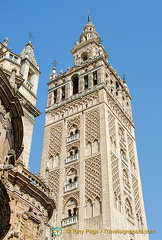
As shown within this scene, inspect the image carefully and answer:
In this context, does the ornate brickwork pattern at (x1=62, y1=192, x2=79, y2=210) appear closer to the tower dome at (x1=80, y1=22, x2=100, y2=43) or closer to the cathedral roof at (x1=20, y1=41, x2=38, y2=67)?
the cathedral roof at (x1=20, y1=41, x2=38, y2=67)

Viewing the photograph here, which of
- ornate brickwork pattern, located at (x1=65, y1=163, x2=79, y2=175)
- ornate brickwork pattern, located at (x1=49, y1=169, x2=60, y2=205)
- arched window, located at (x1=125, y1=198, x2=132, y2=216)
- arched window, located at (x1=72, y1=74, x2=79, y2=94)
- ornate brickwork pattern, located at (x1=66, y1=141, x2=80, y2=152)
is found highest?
arched window, located at (x1=72, y1=74, x2=79, y2=94)

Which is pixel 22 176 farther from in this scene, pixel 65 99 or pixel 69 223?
pixel 65 99

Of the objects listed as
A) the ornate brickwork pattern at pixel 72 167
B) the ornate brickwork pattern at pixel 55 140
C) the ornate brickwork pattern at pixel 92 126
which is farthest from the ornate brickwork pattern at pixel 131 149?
the ornate brickwork pattern at pixel 55 140

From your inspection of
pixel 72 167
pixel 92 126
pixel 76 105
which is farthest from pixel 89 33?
pixel 72 167


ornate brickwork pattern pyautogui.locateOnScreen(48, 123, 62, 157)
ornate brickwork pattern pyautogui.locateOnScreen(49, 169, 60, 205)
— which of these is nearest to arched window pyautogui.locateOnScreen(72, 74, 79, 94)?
ornate brickwork pattern pyautogui.locateOnScreen(48, 123, 62, 157)

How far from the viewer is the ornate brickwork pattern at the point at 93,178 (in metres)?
21.3

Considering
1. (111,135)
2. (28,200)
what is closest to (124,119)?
(111,135)

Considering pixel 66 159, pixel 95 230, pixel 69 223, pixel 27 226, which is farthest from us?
pixel 66 159

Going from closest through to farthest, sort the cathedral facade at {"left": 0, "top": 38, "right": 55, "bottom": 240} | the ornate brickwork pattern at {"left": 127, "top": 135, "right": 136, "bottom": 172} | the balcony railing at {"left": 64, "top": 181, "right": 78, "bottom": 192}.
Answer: the cathedral facade at {"left": 0, "top": 38, "right": 55, "bottom": 240} < the balcony railing at {"left": 64, "top": 181, "right": 78, "bottom": 192} < the ornate brickwork pattern at {"left": 127, "top": 135, "right": 136, "bottom": 172}

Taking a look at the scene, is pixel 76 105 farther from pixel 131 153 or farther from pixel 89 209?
pixel 89 209

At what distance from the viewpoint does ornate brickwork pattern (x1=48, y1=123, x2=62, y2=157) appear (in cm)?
2589

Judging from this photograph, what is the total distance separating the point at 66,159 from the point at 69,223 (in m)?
5.07

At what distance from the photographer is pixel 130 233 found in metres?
21.4

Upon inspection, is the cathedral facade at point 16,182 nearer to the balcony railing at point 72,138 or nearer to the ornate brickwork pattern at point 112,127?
the balcony railing at point 72,138
